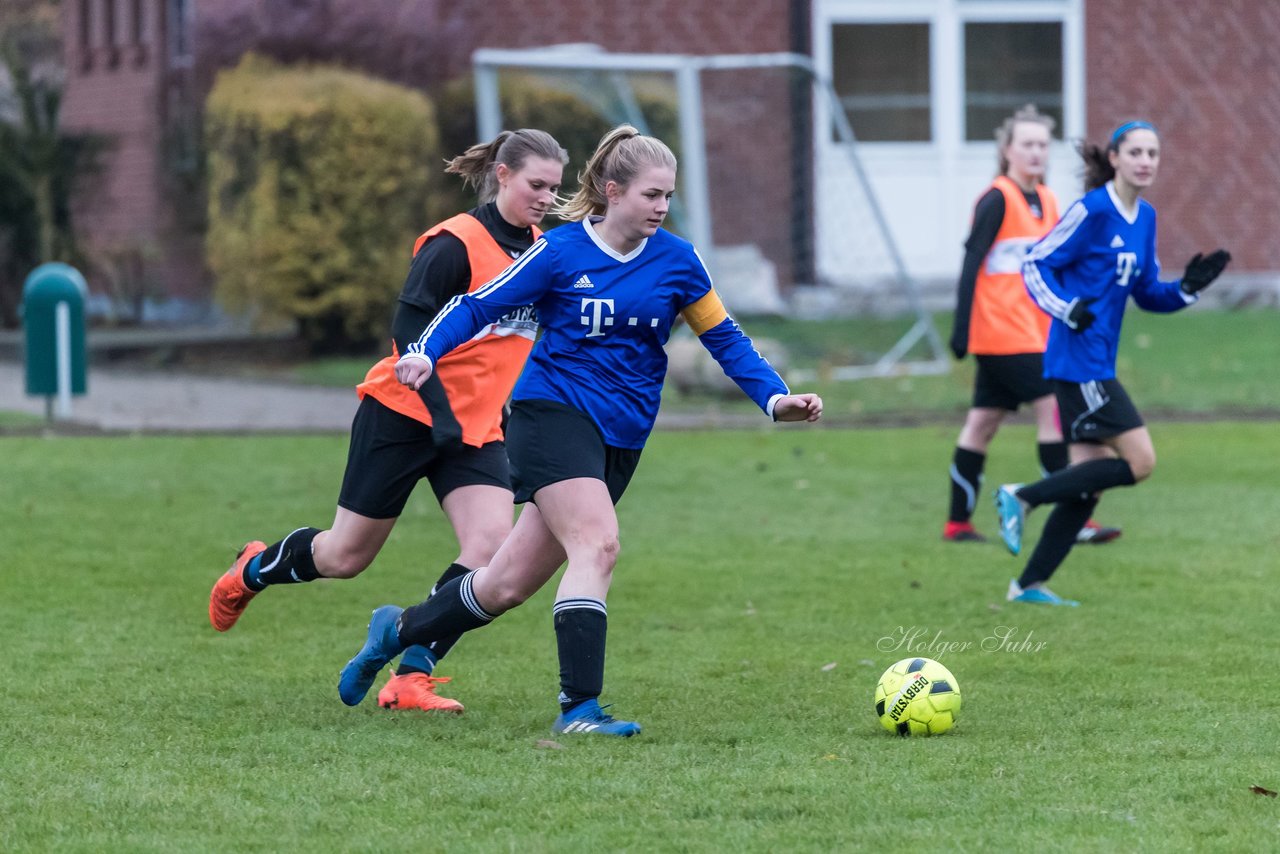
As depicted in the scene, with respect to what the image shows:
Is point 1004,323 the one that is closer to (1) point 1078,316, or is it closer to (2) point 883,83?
(1) point 1078,316

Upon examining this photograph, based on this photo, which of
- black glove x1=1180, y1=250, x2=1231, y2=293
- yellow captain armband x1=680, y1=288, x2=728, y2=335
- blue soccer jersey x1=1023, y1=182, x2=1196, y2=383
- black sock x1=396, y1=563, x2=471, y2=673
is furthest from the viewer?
black glove x1=1180, y1=250, x2=1231, y2=293

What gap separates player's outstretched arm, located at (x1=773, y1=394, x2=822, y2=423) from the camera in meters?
5.25

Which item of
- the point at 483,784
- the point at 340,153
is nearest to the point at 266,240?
the point at 340,153

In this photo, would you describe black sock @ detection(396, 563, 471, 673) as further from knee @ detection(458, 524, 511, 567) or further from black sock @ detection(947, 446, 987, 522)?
Answer: black sock @ detection(947, 446, 987, 522)

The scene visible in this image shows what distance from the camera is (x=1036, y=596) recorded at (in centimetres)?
757

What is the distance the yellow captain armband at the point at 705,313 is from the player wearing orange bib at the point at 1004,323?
3.88 m

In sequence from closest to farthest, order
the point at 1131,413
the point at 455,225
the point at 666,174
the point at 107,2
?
1. the point at 666,174
2. the point at 455,225
3. the point at 1131,413
4. the point at 107,2

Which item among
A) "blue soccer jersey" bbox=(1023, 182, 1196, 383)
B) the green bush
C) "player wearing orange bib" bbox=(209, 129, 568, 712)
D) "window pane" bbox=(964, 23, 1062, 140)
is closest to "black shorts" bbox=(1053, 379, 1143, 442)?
"blue soccer jersey" bbox=(1023, 182, 1196, 383)

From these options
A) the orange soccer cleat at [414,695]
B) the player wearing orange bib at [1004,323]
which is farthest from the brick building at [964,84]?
the orange soccer cleat at [414,695]

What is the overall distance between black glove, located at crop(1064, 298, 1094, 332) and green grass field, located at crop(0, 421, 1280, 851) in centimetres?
114

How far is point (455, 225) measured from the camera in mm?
5859

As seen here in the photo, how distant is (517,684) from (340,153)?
1253cm

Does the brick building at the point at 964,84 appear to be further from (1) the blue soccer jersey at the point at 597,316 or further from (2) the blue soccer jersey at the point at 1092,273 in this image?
(1) the blue soccer jersey at the point at 597,316

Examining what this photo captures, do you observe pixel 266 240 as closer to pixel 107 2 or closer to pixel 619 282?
pixel 107 2
